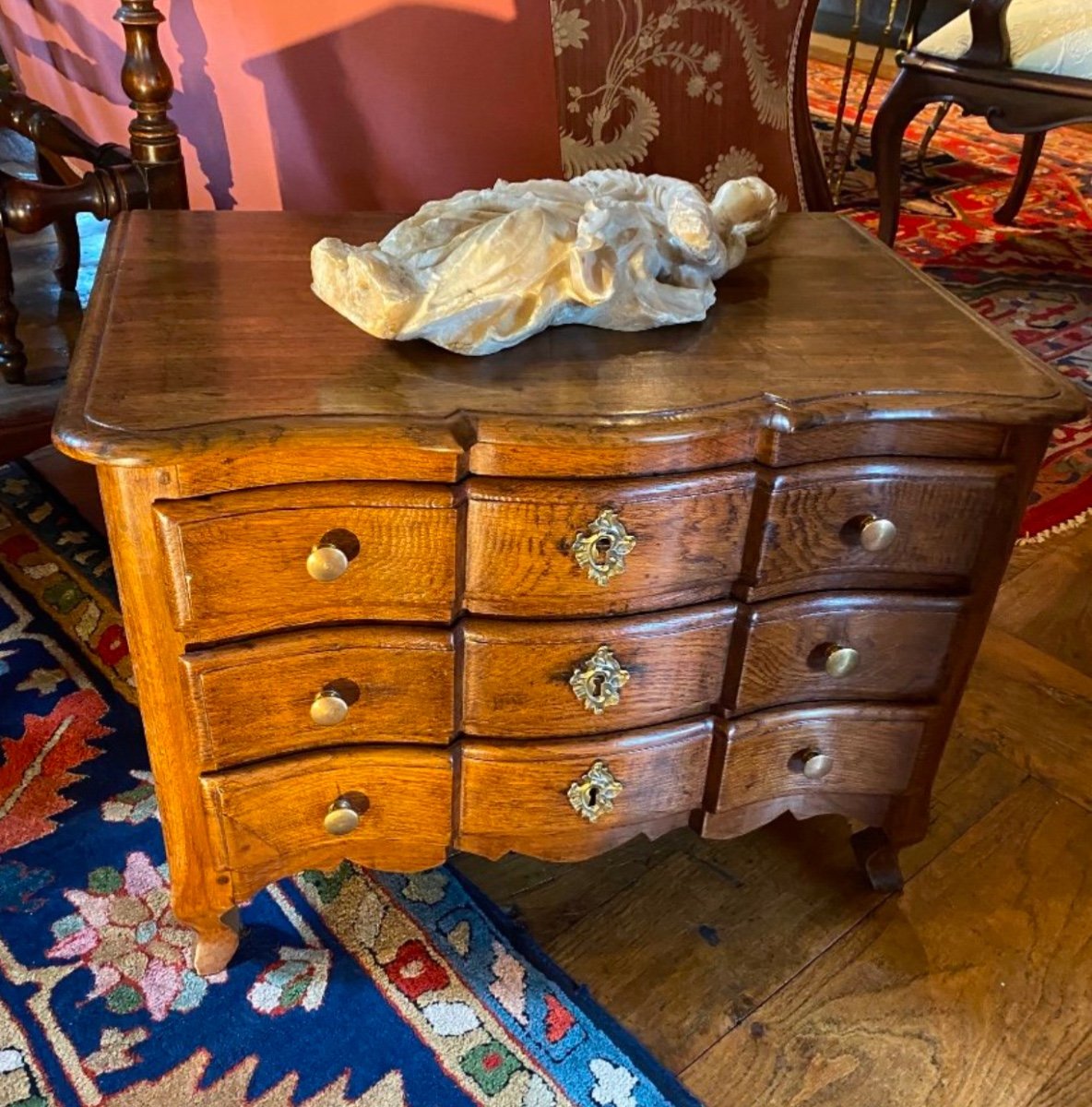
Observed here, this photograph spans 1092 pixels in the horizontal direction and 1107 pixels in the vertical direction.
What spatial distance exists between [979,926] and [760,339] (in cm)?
74

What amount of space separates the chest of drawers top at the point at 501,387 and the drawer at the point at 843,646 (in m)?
0.16

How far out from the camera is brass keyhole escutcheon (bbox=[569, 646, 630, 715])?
93 cm

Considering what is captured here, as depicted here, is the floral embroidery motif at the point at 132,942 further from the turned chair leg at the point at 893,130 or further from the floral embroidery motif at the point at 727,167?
the turned chair leg at the point at 893,130

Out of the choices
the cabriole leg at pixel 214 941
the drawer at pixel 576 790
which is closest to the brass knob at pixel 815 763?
the drawer at pixel 576 790

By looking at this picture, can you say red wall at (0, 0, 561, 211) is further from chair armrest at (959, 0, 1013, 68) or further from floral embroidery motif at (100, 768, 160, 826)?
chair armrest at (959, 0, 1013, 68)

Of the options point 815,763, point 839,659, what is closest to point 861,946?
point 815,763

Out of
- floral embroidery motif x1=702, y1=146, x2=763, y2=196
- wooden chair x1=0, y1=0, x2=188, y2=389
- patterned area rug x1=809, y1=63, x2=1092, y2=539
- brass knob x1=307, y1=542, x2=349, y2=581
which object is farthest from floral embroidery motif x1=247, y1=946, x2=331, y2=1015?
patterned area rug x1=809, y1=63, x2=1092, y2=539

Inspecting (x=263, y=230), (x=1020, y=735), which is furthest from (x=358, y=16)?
(x=1020, y=735)

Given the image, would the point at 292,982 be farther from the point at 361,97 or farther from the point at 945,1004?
the point at 361,97

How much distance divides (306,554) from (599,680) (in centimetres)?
28

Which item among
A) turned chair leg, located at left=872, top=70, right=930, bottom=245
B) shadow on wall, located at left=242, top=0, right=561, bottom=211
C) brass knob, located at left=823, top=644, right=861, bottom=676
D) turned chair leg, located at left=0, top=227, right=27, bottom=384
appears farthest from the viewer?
turned chair leg, located at left=872, top=70, right=930, bottom=245

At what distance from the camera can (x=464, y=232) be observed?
0.93m

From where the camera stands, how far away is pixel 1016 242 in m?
3.16

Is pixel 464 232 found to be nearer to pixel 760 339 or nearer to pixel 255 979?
pixel 760 339
